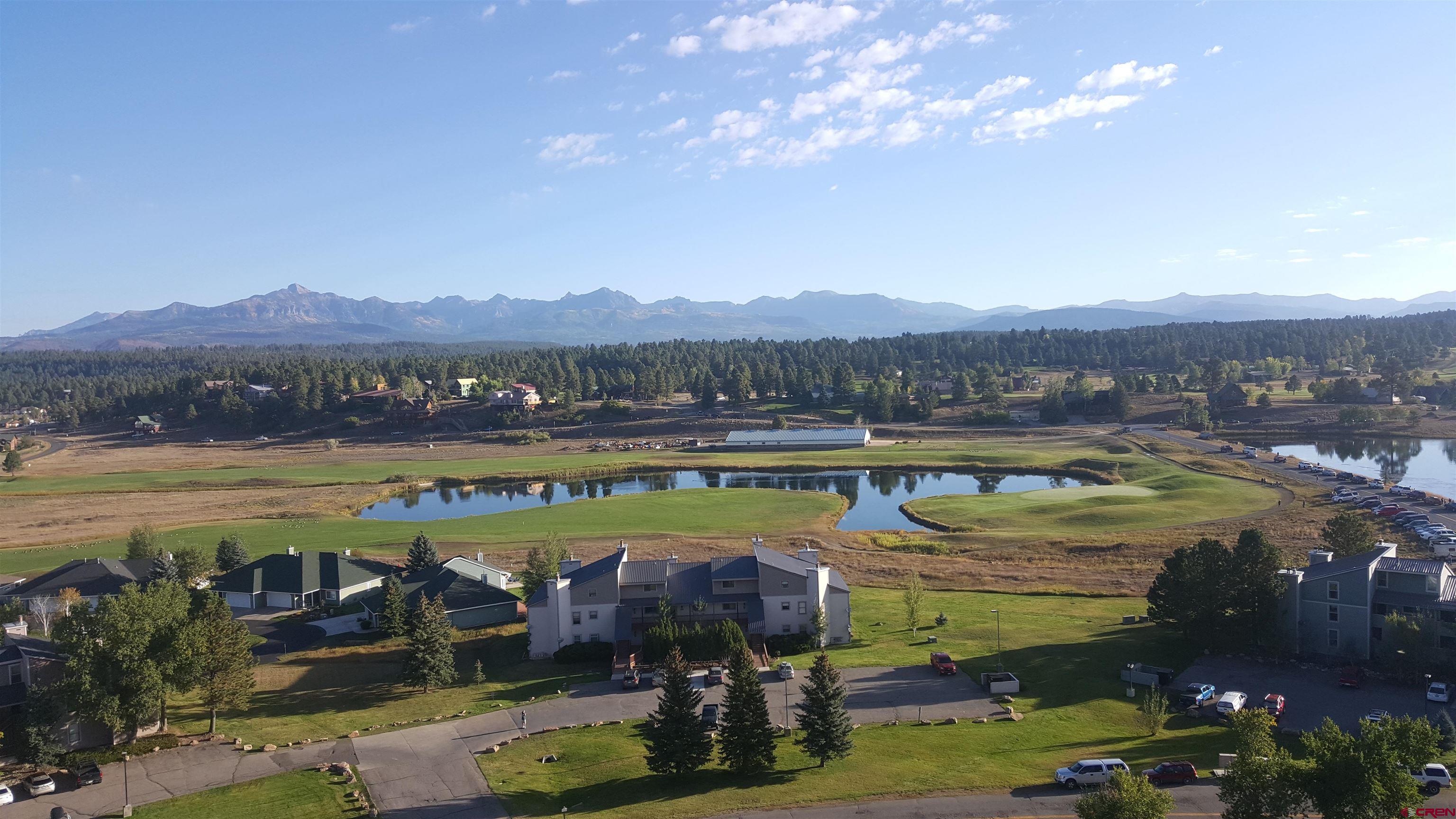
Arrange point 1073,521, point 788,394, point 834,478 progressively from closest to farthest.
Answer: point 1073,521, point 834,478, point 788,394

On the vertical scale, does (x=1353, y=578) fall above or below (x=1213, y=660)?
above

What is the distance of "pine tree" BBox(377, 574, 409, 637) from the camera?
1655 inches

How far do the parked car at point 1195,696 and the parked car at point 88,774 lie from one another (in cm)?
3707

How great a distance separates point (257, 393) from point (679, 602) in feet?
521

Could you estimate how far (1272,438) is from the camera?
4446 inches

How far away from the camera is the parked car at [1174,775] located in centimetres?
2577

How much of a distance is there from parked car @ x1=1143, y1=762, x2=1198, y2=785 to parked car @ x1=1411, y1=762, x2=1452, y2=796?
18.1 feet

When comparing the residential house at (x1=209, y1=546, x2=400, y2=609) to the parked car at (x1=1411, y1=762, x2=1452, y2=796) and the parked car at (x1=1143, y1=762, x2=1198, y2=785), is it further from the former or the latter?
the parked car at (x1=1411, y1=762, x2=1452, y2=796)

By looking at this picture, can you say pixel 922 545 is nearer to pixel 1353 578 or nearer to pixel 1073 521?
pixel 1073 521

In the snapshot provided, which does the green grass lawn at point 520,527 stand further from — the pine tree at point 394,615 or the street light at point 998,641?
the street light at point 998,641

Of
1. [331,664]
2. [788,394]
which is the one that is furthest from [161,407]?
[331,664]

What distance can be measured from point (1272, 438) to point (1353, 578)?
88594mm

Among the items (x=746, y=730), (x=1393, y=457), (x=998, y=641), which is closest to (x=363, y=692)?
(x=746, y=730)

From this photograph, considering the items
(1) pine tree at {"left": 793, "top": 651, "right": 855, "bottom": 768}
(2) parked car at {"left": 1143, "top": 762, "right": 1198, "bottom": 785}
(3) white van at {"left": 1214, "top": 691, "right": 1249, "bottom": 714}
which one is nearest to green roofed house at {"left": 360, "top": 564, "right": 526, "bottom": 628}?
(1) pine tree at {"left": 793, "top": 651, "right": 855, "bottom": 768}
